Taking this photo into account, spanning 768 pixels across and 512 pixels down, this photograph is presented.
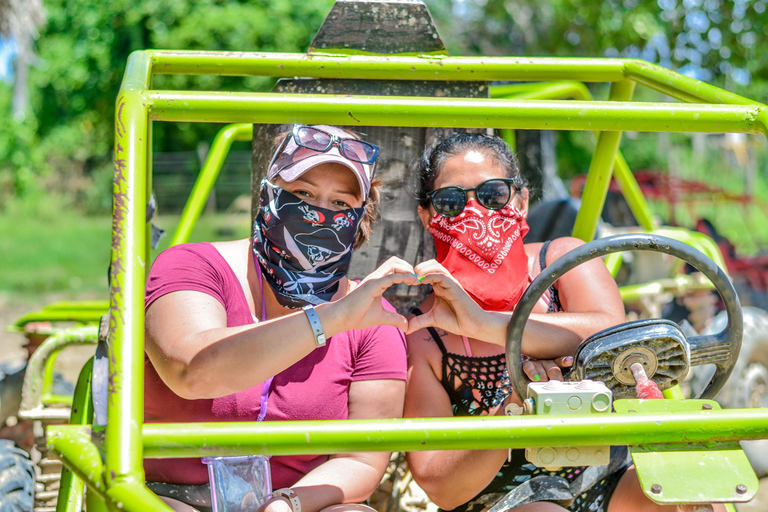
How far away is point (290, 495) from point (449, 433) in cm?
47

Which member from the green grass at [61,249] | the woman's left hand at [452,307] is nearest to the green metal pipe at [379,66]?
the woman's left hand at [452,307]

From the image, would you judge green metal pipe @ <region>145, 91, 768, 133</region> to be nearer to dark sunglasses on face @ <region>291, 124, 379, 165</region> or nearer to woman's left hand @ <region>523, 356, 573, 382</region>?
dark sunglasses on face @ <region>291, 124, 379, 165</region>

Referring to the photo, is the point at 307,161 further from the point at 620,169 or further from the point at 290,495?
the point at 620,169

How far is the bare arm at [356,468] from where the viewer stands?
154 cm

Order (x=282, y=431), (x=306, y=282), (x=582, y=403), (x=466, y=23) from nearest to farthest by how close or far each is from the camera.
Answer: (x=282, y=431) → (x=582, y=403) → (x=306, y=282) → (x=466, y=23)

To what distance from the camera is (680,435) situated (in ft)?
4.05

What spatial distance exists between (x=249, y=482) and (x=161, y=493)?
0.68 ft

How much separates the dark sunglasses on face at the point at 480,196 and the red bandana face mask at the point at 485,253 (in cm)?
1

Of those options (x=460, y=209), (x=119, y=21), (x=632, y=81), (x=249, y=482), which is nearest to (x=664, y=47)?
(x=632, y=81)

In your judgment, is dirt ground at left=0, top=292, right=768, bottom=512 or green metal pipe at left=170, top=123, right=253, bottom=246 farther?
dirt ground at left=0, top=292, right=768, bottom=512

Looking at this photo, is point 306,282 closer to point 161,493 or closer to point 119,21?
point 161,493

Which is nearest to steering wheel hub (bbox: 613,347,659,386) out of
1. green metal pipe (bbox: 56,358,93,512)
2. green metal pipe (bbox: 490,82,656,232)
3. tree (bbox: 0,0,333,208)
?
green metal pipe (bbox: 56,358,93,512)

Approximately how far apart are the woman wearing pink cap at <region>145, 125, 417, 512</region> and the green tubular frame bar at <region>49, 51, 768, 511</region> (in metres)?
0.23

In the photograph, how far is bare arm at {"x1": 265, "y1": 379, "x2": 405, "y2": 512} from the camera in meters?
1.54
